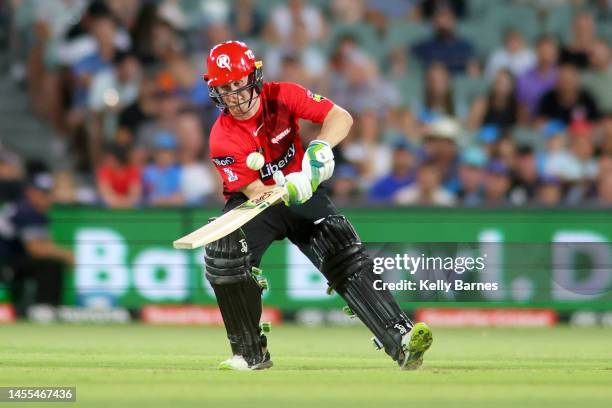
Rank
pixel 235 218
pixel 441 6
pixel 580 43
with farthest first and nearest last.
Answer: pixel 441 6
pixel 580 43
pixel 235 218

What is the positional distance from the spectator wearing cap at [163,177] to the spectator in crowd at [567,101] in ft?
14.8

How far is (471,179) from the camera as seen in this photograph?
15.7m

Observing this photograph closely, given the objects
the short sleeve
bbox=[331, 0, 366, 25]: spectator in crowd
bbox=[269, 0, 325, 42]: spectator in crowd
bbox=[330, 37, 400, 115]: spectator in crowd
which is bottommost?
the short sleeve

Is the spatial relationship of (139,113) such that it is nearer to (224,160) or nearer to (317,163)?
(224,160)

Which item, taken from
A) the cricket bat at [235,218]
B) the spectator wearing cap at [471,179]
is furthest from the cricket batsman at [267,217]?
the spectator wearing cap at [471,179]

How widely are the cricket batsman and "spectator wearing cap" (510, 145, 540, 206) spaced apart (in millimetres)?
6653

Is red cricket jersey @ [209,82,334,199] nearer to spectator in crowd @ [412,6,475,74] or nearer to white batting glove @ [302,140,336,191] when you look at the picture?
white batting glove @ [302,140,336,191]

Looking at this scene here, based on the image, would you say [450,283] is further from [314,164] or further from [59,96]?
[59,96]

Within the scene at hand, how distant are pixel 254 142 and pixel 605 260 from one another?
5718mm

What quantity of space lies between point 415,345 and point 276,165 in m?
1.51

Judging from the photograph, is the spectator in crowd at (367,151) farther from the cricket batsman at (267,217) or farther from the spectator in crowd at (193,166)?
the cricket batsman at (267,217)

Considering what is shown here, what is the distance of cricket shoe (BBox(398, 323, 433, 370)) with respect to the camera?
29.2 feet

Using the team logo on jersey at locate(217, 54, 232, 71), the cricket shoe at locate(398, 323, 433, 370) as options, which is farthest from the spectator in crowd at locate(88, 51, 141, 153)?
the cricket shoe at locate(398, 323, 433, 370)

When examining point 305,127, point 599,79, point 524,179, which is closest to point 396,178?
point 305,127
